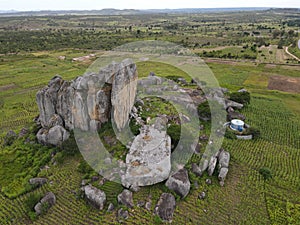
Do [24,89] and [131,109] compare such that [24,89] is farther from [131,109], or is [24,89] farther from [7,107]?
[131,109]

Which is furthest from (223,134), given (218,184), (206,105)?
(218,184)

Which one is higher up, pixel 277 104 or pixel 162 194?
pixel 162 194

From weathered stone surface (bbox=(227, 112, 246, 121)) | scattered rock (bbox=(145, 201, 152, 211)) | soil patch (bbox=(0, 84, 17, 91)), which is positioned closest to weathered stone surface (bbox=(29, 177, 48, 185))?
scattered rock (bbox=(145, 201, 152, 211))

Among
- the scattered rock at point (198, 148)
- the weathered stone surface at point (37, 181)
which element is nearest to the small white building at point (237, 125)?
the scattered rock at point (198, 148)

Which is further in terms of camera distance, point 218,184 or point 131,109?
point 131,109

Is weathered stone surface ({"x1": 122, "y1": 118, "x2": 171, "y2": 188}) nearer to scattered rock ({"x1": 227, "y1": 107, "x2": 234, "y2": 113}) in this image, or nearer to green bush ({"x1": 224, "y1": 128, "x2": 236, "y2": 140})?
green bush ({"x1": 224, "y1": 128, "x2": 236, "y2": 140})

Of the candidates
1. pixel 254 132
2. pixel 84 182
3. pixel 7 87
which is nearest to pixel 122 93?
pixel 84 182

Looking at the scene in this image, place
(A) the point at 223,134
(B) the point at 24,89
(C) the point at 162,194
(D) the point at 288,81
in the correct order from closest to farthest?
(C) the point at 162,194
(A) the point at 223,134
(B) the point at 24,89
(D) the point at 288,81

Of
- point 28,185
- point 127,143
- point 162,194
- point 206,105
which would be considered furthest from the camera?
point 206,105
